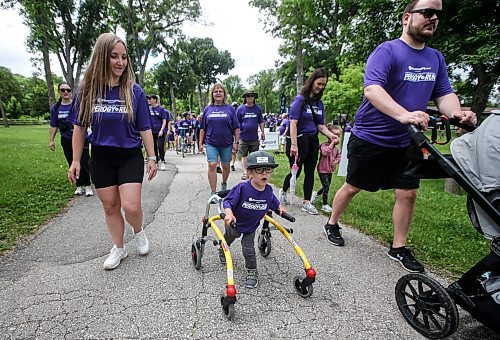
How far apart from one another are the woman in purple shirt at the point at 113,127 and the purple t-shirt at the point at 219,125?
2199 millimetres

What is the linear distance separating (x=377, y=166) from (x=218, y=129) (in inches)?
117

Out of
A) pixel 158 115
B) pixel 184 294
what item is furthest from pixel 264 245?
pixel 158 115

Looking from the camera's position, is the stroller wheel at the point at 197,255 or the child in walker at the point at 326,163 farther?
the child in walker at the point at 326,163

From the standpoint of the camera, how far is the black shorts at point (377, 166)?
301 centimetres

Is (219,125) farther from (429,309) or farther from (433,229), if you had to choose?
(429,309)

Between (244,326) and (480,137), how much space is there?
2018 mm

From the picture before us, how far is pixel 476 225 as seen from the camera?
199 centimetres

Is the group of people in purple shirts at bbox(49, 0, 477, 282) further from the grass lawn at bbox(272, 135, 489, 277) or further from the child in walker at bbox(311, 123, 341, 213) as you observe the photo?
the child in walker at bbox(311, 123, 341, 213)

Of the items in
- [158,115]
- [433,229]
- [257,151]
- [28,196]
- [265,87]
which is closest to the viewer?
[257,151]

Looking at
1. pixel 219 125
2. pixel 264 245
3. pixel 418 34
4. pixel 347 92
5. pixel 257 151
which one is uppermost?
pixel 347 92

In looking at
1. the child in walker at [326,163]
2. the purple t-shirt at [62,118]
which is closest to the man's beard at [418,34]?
the child in walker at [326,163]

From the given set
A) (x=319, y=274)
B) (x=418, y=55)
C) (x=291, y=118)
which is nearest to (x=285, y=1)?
(x=291, y=118)

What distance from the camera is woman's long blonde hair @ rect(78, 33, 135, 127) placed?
282 centimetres

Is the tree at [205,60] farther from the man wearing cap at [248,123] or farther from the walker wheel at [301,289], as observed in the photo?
the walker wheel at [301,289]
